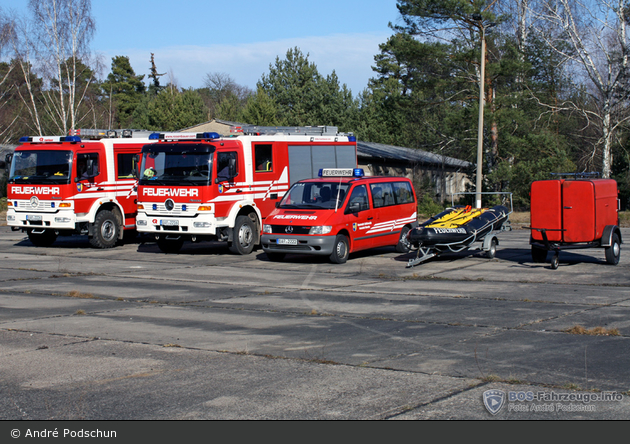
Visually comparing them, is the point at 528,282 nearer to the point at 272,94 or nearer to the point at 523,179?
the point at 523,179

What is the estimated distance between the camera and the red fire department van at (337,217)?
15516 mm

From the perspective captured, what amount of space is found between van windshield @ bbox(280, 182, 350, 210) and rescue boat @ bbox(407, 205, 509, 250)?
6.33 ft

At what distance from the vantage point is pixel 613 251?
1479 centimetres

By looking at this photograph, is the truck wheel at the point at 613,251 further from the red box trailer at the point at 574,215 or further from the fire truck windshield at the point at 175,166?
the fire truck windshield at the point at 175,166

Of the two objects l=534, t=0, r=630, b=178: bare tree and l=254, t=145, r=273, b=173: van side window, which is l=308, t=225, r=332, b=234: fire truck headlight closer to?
l=254, t=145, r=273, b=173: van side window

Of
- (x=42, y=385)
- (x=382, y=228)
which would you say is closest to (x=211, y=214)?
(x=382, y=228)

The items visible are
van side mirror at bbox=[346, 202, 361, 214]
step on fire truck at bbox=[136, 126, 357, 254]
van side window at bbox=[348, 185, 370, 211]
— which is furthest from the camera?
step on fire truck at bbox=[136, 126, 357, 254]

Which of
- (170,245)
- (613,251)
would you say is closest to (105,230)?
(170,245)

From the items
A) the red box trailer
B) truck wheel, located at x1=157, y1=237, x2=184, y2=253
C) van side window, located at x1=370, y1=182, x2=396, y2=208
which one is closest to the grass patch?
the red box trailer

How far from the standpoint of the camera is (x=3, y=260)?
54.3ft

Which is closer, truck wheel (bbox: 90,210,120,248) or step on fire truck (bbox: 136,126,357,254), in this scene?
step on fire truck (bbox: 136,126,357,254)

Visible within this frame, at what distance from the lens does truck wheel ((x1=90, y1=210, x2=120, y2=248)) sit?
18.9m

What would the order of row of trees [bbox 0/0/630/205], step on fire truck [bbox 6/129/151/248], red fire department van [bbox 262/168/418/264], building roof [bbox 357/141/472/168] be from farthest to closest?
building roof [bbox 357/141/472/168], row of trees [bbox 0/0/630/205], step on fire truck [bbox 6/129/151/248], red fire department van [bbox 262/168/418/264]

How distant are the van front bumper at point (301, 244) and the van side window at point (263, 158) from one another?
2.79 meters
